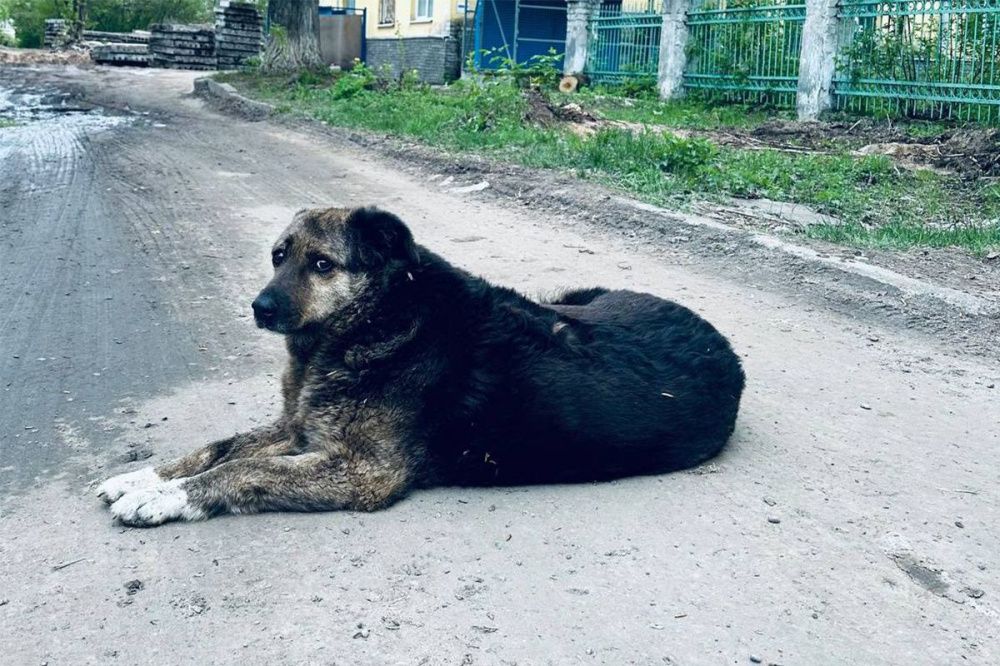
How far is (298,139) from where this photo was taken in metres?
15.5

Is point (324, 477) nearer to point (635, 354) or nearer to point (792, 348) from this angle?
point (635, 354)

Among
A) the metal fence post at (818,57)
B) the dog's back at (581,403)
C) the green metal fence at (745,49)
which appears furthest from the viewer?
Result: the green metal fence at (745,49)

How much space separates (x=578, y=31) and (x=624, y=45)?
158 centimetres

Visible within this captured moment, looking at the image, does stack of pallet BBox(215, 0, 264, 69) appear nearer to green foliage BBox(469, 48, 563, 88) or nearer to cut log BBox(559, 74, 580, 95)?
cut log BBox(559, 74, 580, 95)

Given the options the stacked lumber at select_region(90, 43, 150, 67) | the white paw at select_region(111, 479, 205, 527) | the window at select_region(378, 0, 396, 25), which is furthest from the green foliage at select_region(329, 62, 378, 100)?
the white paw at select_region(111, 479, 205, 527)

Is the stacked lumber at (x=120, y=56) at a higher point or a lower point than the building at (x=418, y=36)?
lower

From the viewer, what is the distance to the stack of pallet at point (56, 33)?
3906cm

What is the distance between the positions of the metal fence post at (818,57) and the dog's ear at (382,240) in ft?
48.9

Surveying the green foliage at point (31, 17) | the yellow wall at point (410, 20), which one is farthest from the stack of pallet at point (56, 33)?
the yellow wall at point (410, 20)

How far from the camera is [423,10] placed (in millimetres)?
33031

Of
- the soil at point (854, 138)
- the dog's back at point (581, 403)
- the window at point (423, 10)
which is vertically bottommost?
the dog's back at point (581, 403)

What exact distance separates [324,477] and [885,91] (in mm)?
15394

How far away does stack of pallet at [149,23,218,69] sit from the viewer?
33.7m

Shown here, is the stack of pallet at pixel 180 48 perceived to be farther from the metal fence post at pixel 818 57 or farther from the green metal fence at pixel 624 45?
the metal fence post at pixel 818 57
